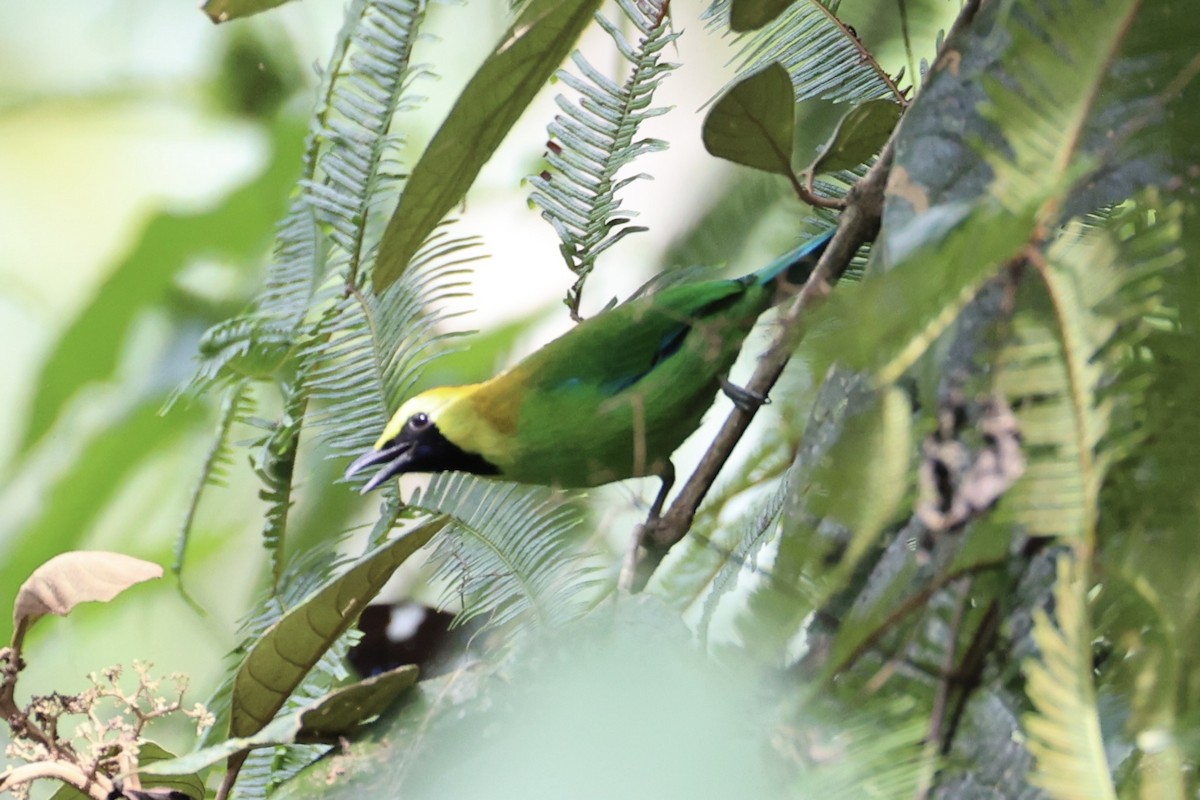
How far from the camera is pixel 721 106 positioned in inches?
23.3

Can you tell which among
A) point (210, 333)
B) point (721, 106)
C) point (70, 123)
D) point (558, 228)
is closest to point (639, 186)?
point (558, 228)

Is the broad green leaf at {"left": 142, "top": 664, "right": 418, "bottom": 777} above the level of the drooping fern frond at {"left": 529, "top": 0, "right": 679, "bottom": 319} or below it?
below

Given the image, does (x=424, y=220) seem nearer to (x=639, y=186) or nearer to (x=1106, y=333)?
(x=1106, y=333)

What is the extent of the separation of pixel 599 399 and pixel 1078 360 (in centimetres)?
60

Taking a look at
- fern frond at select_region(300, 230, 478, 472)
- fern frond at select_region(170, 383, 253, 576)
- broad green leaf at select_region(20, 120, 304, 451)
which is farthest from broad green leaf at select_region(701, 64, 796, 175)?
→ broad green leaf at select_region(20, 120, 304, 451)

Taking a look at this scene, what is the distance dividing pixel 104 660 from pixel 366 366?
789 mm

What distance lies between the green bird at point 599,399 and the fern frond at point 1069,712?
462 mm

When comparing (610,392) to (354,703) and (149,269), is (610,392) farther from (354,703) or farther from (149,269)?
(149,269)

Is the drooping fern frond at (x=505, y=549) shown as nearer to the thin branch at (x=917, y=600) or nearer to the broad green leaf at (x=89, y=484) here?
the thin branch at (x=917, y=600)

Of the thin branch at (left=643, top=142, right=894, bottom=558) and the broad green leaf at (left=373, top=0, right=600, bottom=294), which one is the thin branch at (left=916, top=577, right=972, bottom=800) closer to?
the thin branch at (left=643, top=142, right=894, bottom=558)

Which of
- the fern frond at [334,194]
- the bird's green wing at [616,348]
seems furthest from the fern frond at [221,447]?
the bird's green wing at [616,348]

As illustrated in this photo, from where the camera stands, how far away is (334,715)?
0.51m

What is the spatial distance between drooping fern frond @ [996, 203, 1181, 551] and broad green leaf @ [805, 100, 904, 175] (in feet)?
1.37

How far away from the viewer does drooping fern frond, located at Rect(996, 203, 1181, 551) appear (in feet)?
0.92
